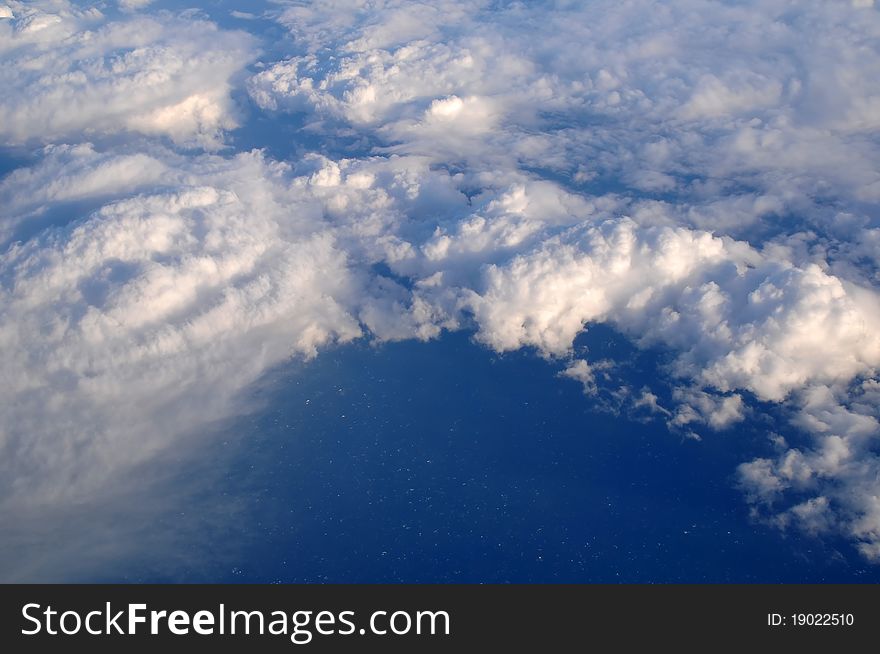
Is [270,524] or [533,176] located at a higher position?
[533,176]

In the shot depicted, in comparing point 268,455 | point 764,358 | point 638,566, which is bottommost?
point 638,566

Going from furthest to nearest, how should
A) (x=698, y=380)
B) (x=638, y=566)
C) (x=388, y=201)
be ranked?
(x=388, y=201) < (x=698, y=380) < (x=638, y=566)

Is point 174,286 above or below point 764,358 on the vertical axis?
above

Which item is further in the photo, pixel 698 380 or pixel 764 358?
pixel 698 380

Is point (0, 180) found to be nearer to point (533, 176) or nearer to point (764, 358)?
point (533, 176)

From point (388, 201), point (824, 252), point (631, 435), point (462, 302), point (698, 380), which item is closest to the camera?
point (631, 435)

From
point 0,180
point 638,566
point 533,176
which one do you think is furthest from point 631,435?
point 0,180

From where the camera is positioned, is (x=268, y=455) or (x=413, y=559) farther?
(x=268, y=455)

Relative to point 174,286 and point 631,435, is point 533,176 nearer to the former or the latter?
point 631,435

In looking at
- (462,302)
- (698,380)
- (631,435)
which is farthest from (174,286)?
(698,380)

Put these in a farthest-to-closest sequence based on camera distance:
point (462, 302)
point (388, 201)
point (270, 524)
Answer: point (388, 201) → point (462, 302) → point (270, 524)
